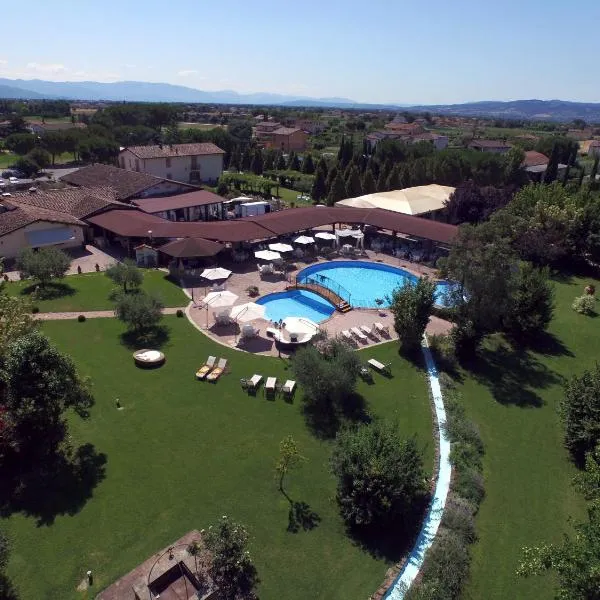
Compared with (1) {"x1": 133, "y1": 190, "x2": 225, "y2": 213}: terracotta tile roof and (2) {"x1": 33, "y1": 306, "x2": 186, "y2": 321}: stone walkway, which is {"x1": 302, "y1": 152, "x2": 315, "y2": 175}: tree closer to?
(1) {"x1": 133, "y1": 190, "x2": 225, "y2": 213}: terracotta tile roof

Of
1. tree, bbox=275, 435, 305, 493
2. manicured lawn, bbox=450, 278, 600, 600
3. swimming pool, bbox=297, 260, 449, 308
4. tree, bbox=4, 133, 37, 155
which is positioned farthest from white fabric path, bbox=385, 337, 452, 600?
tree, bbox=4, 133, 37, 155

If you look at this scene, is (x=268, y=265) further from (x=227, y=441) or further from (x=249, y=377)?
(x=227, y=441)

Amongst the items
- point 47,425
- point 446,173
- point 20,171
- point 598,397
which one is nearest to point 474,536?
point 598,397

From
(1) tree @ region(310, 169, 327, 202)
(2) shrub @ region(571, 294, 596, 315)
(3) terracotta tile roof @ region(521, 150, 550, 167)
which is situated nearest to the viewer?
(2) shrub @ region(571, 294, 596, 315)

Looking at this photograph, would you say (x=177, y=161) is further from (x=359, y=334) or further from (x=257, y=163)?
(x=359, y=334)

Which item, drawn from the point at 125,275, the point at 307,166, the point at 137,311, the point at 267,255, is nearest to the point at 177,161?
the point at 307,166
